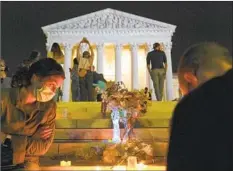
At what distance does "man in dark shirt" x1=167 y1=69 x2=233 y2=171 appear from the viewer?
172cm

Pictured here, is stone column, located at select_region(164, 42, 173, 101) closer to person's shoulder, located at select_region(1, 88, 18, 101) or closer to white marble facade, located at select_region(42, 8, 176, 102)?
white marble facade, located at select_region(42, 8, 176, 102)

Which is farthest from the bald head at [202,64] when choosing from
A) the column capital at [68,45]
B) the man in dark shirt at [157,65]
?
the column capital at [68,45]

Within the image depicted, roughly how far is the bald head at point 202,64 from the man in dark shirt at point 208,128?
0.22 meters

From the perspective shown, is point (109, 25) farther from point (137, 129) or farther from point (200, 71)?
point (200, 71)

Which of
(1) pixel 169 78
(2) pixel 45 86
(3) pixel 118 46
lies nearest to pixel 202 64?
(2) pixel 45 86

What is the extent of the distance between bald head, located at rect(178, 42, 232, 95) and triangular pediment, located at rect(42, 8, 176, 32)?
33.0 m

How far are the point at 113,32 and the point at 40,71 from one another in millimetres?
32026

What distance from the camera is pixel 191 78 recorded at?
202 centimetres

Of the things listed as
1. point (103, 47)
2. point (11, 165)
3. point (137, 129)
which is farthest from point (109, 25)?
point (11, 165)

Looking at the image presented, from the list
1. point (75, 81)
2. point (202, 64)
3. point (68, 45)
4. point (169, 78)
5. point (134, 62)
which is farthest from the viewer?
point (134, 62)

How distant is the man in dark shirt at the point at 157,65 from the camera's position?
415 inches

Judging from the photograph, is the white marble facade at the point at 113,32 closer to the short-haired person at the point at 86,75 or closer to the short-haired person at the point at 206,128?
the short-haired person at the point at 86,75

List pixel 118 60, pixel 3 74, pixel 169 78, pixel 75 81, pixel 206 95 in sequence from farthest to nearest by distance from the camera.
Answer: pixel 118 60 < pixel 169 78 < pixel 75 81 < pixel 3 74 < pixel 206 95

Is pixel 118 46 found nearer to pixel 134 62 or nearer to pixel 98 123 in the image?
pixel 134 62
